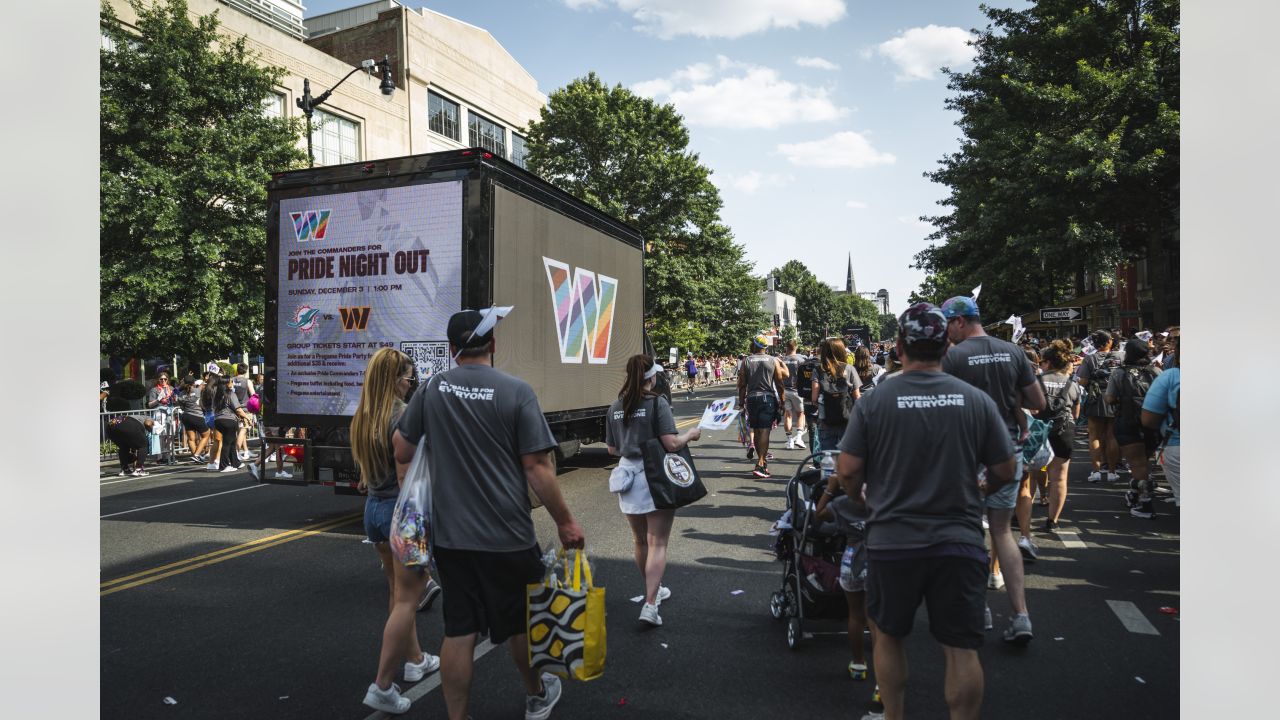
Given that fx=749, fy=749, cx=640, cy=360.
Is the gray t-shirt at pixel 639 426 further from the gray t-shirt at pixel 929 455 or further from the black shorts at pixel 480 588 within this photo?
the gray t-shirt at pixel 929 455

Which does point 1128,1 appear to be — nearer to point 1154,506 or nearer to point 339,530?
point 1154,506

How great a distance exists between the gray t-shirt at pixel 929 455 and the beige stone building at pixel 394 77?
28349mm

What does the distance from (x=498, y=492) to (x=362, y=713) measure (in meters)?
1.51

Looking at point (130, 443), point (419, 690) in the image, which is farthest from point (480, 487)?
point (130, 443)

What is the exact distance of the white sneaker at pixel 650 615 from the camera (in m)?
4.93

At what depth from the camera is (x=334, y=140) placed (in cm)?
3048

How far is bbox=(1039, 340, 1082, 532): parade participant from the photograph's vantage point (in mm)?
7023

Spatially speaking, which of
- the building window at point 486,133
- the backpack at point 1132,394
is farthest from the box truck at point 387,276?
the building window at point 486,133

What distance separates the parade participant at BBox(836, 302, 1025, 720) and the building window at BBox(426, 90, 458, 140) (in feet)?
120

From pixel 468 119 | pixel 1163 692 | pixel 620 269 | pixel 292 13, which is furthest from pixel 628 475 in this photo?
pixel 292 13

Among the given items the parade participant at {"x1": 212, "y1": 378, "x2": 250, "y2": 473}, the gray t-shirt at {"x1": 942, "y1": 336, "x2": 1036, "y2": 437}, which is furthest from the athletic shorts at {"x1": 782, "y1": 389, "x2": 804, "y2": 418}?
the parade participant at {"x1": 212, "y1": 378, "x2": 250, "y2": 473}

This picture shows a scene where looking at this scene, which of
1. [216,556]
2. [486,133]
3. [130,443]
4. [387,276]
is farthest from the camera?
[486,133]

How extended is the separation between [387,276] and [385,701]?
4.72 metres

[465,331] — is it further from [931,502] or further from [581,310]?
[581,310]
